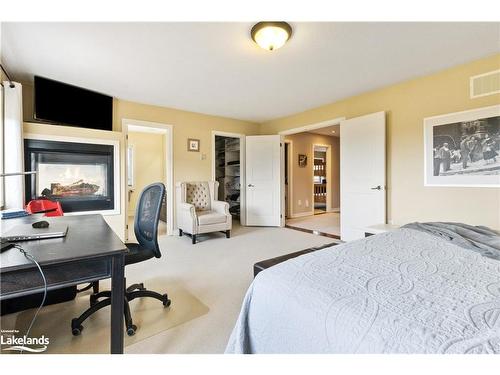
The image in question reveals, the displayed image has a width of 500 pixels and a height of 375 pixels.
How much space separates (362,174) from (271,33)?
2500mm

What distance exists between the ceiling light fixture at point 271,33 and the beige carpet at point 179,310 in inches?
88.7

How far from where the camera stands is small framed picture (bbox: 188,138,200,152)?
15.0 feet

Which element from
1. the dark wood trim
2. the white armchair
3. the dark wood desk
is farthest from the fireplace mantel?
the dark wood trim

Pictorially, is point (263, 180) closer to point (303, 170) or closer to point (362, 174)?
point (303, 170)

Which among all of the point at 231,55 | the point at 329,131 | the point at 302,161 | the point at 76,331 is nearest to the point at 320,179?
the point at 302,161

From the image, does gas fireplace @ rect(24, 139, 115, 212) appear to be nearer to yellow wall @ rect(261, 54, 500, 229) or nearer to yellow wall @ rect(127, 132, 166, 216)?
yellow wall @ rect(127, 132, 166, 216)

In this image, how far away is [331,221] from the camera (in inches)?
217

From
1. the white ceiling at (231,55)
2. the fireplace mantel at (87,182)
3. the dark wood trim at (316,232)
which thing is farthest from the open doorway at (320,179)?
the fireplace mantel at (87,182)

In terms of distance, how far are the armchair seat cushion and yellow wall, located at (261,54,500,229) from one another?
2.58m

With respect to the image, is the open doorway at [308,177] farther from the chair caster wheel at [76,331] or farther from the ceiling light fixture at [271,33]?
the chair caster wheel at [76,331]

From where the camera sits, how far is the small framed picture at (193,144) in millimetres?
4574

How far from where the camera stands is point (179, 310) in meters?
1.81

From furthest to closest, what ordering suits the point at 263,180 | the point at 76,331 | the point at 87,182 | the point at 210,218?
the point at 263,180 → the point at 210,218 → the point at 87,182 → the point at 76,331

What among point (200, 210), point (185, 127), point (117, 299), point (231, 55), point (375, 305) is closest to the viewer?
point (375, 305)
